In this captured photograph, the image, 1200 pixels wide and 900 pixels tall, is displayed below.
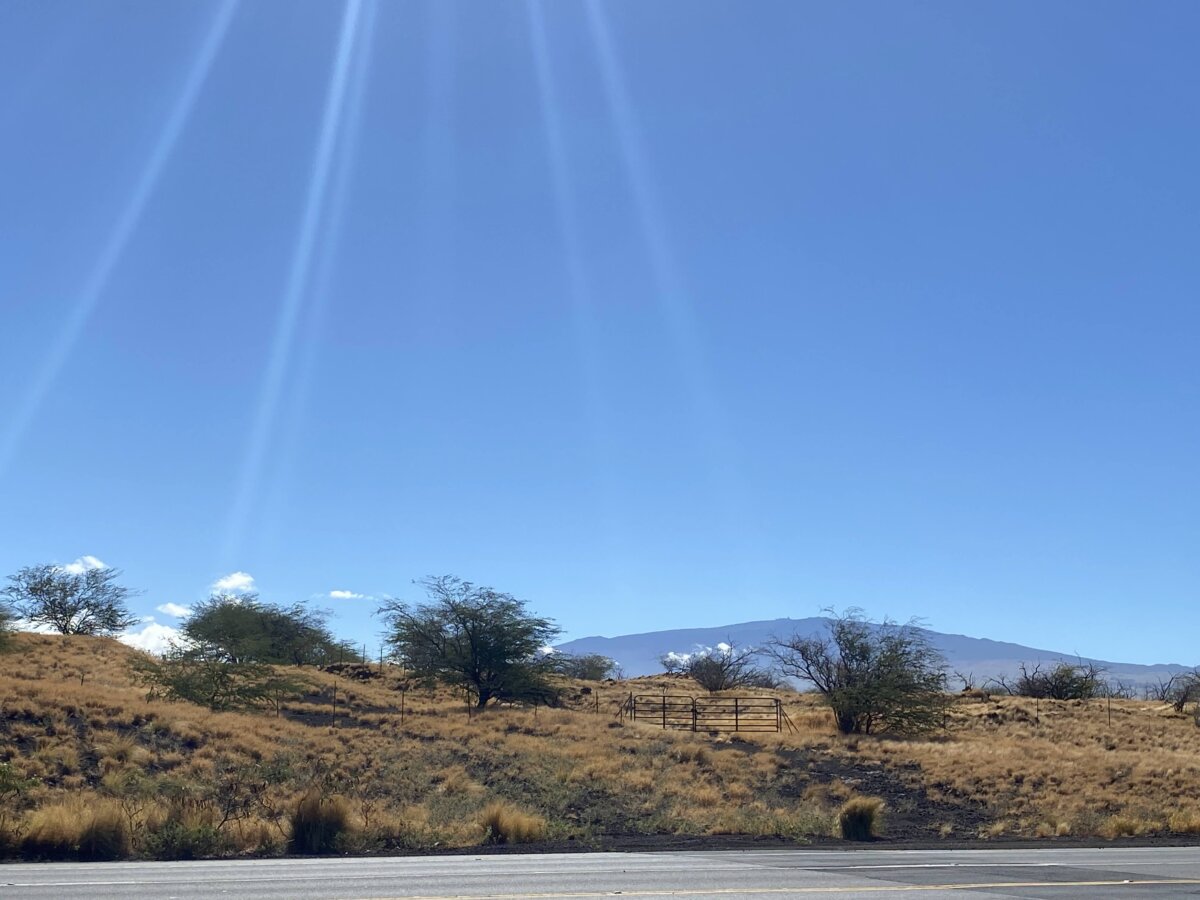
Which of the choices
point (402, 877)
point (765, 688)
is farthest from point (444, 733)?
point (765, 688)

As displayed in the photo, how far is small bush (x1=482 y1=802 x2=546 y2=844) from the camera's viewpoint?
21062mm

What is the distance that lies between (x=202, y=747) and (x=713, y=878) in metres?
22.4

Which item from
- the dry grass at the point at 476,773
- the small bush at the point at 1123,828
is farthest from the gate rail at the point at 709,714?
the small bush at the point at 1123,828

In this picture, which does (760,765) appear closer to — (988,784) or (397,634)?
(988,784)

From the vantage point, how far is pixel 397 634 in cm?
5669

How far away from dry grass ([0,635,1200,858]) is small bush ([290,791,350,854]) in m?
0.15

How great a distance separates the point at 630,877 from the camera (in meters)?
14.0

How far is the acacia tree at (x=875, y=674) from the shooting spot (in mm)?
48156

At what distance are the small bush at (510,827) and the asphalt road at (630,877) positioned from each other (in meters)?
3.06

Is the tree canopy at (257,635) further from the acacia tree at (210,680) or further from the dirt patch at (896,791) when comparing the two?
the dirt patch at (896,791)

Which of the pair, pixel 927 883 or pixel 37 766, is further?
pixel 37 766

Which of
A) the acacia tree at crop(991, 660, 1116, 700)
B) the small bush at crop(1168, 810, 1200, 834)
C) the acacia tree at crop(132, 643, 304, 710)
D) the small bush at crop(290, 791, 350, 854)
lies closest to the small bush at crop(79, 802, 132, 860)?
the small bush at crop(290, 791, 350, 854)

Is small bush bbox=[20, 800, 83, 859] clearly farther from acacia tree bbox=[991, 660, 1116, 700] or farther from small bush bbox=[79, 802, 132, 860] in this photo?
acacia tree bbox=[991, 660, 1116, 700]

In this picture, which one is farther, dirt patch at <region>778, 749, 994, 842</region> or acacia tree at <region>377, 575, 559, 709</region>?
acacia tree at <region>377, 575, 559, 709</region>
